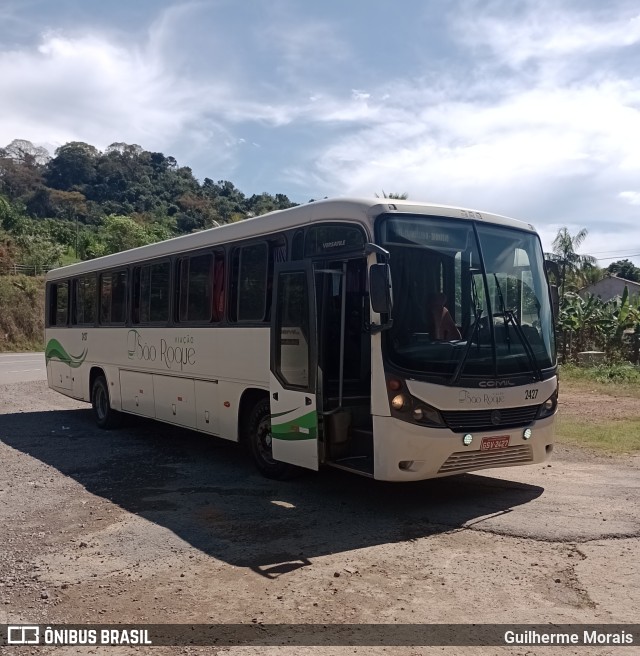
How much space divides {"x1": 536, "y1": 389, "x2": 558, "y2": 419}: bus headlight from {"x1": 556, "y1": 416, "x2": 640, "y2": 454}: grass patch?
138 inches

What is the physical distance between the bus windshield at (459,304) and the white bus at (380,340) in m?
0.01

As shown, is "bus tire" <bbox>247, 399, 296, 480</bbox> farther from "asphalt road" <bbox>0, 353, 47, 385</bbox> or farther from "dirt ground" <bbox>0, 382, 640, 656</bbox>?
"asphalt road" <bbox>0, 353, 47, 385</bbox>

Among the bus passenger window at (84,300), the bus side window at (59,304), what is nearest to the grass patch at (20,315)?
the bus side window at (59,304)

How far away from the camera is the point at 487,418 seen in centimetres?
717

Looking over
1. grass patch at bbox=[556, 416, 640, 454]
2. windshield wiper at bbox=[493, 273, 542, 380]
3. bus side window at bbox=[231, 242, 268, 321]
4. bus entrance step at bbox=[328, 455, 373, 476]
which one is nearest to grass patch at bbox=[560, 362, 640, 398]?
grass patch at bbox=[556, 416, 640, 454]

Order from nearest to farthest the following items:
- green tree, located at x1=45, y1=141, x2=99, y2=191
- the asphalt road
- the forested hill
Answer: the asphalt road, the forested hill, green tree, located at x1=45, y1=141, x2=99, y2=191

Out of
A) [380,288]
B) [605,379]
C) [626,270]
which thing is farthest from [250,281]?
[626,270]

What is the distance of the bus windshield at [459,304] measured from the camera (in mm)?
6969

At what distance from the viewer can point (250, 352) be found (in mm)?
8844

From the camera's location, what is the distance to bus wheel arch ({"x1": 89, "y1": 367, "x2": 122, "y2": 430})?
43.6 ft

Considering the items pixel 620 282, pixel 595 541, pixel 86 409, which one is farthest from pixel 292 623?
pixel 620 282

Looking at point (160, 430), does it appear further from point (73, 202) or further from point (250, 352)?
point (73, 202)

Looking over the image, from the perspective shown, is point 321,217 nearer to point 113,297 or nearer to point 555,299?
point 555,299

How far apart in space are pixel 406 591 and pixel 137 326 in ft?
25.9
